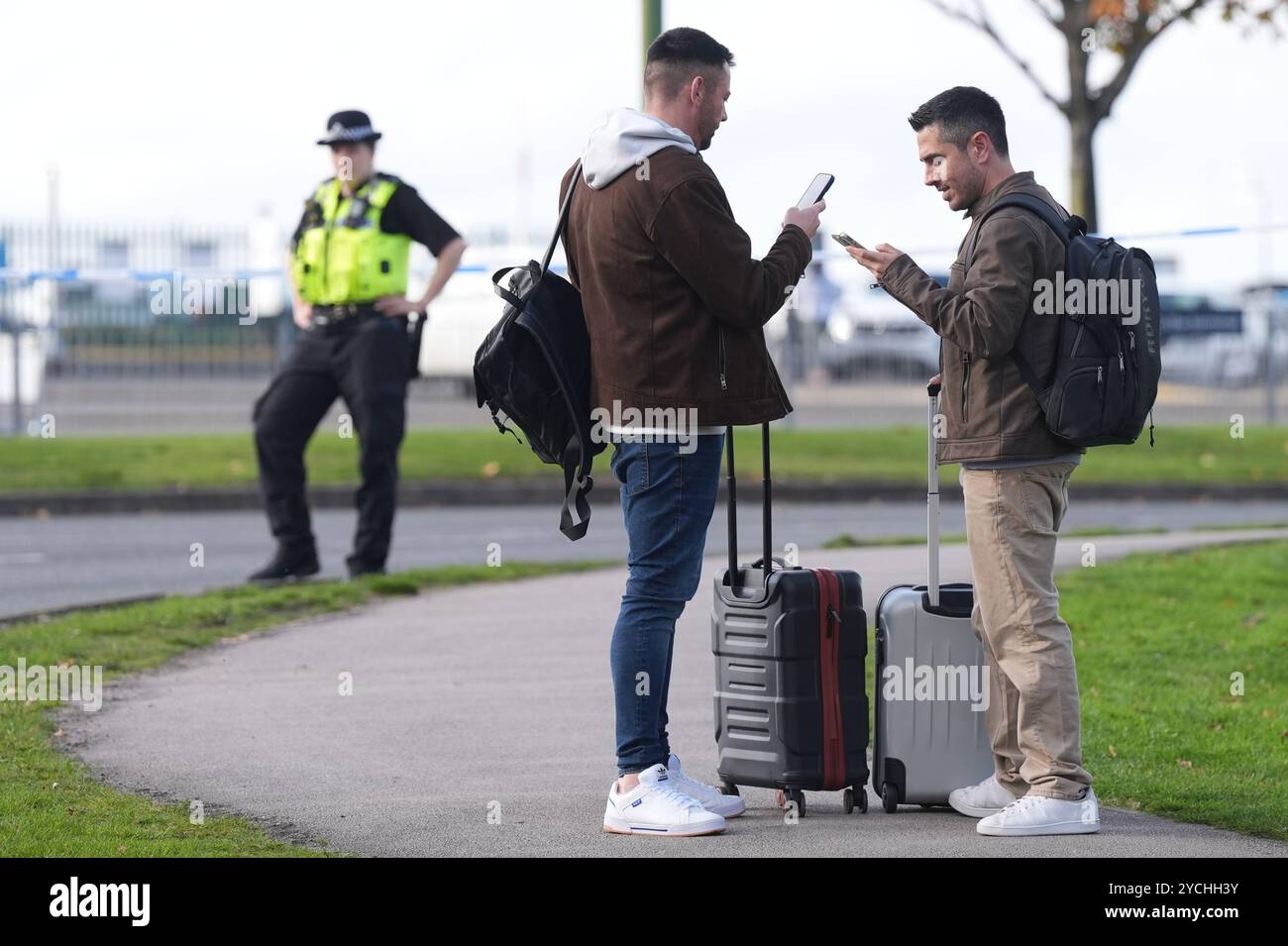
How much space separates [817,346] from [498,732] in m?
16.8

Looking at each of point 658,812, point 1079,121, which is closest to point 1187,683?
point 658,812

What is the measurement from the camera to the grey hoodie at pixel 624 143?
4.91 meters

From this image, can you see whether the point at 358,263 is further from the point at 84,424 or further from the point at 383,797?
the point at 84,424

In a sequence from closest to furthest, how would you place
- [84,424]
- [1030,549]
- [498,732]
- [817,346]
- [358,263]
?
[1030,549] → [498,732] → [358,263] → [84,424] → [817,346]

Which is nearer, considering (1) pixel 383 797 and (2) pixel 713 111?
(2) pixel 713 111

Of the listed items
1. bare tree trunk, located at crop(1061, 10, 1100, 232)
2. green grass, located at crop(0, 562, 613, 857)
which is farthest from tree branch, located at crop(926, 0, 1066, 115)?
green grass, located at crop(0, 562, 613, 857)

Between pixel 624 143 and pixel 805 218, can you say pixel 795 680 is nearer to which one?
pixel 805 218

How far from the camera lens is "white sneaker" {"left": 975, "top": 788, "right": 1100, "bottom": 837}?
484cm

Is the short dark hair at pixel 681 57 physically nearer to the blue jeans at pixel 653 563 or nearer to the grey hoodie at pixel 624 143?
the grey hoodie at pixel 624 143

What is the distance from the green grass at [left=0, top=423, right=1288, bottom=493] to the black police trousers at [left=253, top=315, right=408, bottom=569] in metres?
5.95

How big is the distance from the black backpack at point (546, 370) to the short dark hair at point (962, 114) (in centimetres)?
91

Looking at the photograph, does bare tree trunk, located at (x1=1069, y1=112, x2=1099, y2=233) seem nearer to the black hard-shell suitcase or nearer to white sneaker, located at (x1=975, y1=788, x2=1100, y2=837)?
the black hard-shell suitcase
